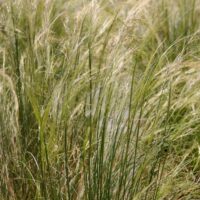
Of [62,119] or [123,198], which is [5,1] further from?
[123,198]

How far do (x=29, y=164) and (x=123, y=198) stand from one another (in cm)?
41

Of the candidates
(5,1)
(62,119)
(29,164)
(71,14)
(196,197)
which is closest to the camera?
(62,119)

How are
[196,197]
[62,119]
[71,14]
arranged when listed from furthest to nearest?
[71,14] < [196,197] < [62,119]

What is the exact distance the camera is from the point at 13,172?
1776 millimetres

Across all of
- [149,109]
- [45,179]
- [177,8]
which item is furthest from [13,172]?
[177,8]

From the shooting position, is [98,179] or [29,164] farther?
[29,164]

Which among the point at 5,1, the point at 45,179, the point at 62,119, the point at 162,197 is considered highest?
the point at 5,1

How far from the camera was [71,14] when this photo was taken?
9.94 ft

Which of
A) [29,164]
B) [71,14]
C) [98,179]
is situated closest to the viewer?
[98,179]

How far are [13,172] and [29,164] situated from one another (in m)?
0.06

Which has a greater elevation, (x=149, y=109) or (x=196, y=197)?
(x=149, y=109)

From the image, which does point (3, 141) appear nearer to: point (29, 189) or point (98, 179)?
point (29, 189)

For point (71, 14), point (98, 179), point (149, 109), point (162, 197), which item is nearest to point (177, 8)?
point (71, 14)

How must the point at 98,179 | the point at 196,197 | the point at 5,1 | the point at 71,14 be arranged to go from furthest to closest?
1. the point at 71,14
2. the point at 5,1
3. the point at 196,197
4. the point at 98,179
